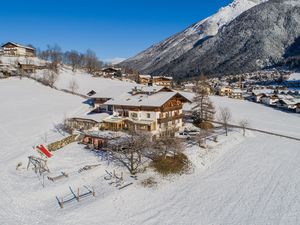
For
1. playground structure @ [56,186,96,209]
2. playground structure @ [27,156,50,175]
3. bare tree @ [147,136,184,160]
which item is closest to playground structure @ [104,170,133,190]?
playground structure @ [56,186,96,209]

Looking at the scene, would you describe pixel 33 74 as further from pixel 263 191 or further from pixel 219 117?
pixel 263 191

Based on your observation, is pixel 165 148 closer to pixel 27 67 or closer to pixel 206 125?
pixel 206 125

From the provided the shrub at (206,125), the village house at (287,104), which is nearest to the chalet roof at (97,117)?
the shrub at (206,125)

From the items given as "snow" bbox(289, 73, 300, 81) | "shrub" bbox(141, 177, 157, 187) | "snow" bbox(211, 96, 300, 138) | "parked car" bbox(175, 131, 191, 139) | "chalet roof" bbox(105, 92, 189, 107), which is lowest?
"shrub" bbox(141, 177, 157, 187)

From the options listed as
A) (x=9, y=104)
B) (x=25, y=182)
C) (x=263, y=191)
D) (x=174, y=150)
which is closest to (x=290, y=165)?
(x=263, y=191)

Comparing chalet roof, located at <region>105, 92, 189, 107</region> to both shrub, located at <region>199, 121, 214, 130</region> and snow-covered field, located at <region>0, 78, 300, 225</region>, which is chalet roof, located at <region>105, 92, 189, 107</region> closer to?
shrub, located at <region>199, 121, 214, 130</region>

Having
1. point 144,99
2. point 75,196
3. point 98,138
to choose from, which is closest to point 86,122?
point 98,138
